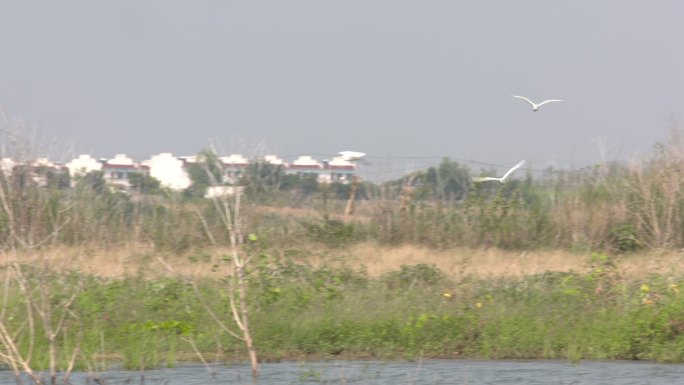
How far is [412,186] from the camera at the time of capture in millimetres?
19578

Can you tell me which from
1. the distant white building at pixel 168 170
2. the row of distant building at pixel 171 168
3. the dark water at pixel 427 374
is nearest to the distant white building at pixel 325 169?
the row of distant building at pixel 171 168

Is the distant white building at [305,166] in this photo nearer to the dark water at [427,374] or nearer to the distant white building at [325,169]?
the distant white building at [325,169]

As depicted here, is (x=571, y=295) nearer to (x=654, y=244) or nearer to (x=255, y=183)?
(x=654, y=244)

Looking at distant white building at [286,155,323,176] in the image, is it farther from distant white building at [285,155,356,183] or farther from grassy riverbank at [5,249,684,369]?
grassy riverbank at [5,249,684,369]

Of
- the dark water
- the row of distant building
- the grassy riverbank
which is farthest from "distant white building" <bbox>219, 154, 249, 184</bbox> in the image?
the dark water

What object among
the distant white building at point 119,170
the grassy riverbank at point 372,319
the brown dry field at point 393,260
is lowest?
the grassy riverbank at point 372,319

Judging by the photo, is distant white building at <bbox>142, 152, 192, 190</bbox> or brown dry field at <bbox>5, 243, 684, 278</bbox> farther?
distant white building at <bbox>142, 152, 192, 190</bbox>

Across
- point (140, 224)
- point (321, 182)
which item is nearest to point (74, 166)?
point (140, 224)

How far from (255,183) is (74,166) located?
3.47 metres

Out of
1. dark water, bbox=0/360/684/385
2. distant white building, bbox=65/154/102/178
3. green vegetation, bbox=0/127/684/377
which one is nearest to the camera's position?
dark water, bbox=0/360/684/385

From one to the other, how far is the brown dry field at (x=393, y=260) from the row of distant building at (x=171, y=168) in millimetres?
1749

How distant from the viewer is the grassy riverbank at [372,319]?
36.1 feet

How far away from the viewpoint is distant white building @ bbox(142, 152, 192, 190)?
20078 millimetres

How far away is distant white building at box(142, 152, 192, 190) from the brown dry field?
2682mm
